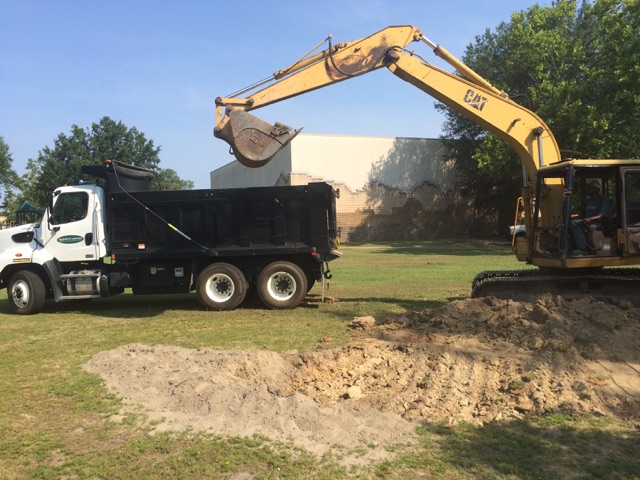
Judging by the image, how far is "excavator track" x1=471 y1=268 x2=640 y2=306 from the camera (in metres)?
8.48

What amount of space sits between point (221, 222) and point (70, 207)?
3.24 meters

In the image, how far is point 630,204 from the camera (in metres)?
8.34

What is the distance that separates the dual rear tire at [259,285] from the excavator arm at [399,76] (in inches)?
87.4

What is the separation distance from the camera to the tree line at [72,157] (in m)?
49.2

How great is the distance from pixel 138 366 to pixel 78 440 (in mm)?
1703

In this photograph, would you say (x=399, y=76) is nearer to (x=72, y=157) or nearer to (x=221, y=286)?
(x=221, y=286)

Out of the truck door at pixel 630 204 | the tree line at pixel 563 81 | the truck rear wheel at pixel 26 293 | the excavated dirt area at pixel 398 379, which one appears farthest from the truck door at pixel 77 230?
the tree line at pixel 563 81

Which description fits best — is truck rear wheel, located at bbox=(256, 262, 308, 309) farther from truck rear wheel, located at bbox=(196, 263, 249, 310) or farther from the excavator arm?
the excavator arm

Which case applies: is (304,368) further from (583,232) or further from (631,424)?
(583,232)

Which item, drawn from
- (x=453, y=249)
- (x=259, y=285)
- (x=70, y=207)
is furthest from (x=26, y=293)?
(x=453, y=249)

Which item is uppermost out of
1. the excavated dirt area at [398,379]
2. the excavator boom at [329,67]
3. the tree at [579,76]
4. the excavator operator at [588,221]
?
the tree at [579,76]

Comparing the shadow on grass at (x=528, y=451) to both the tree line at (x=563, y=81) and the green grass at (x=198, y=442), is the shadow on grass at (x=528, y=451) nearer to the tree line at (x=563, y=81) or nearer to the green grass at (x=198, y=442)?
the green grass at (x=198, y=442)

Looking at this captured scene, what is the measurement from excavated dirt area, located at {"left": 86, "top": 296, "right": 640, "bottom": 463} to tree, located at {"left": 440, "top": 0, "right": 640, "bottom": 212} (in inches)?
597

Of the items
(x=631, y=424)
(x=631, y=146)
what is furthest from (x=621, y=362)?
(x=631, y=146)
